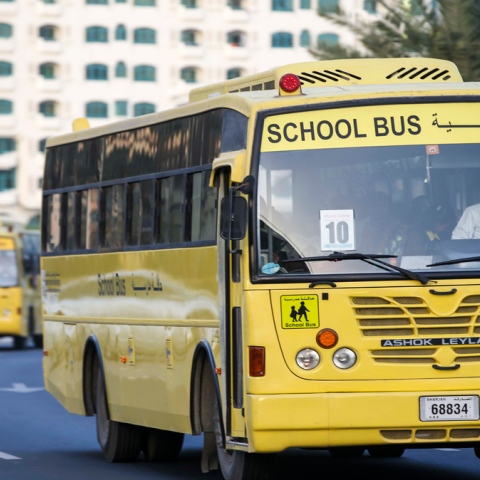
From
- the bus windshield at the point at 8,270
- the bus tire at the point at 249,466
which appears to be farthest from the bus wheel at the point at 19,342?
the bus tire at the point at 249,466

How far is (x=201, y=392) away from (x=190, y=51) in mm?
100010

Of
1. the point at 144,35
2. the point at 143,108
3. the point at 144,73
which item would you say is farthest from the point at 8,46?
the point at 143,108

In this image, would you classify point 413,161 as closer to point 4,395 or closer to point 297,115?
point 297,115

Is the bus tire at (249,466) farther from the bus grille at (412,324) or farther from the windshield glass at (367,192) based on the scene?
the windshield glass at (367,192)

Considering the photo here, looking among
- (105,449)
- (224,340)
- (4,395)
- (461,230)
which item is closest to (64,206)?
(105,449)

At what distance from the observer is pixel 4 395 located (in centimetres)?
2672

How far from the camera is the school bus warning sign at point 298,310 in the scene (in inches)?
417

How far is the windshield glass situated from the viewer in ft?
35.1

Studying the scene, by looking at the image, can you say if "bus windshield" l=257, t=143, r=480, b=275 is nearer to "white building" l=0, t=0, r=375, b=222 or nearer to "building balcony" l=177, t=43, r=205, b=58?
"white building" l=0, t=0, r=375, b=222

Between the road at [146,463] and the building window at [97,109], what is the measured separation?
8929 cm

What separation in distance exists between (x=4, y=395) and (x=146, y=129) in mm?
13057

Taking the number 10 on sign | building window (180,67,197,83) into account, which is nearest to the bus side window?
the number 10 on sign

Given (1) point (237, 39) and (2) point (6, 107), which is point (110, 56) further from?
(1) point (237, 39)

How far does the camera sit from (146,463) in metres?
15.4
